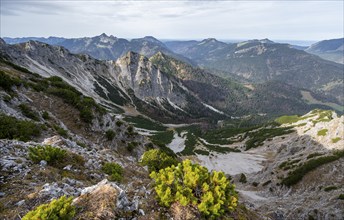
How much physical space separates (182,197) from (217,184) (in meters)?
2.67

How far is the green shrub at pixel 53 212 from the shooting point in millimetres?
9242

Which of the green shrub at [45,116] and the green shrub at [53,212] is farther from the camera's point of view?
the green shrub at [45,116]

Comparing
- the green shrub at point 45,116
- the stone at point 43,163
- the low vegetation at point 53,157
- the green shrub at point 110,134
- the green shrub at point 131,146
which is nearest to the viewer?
the stone at point 43,163

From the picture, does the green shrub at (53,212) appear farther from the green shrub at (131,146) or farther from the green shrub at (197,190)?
the green shrub at (131,146)

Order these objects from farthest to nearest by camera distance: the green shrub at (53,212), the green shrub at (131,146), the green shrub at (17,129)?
the green shrub at (131,146) < the green shrub at (17,129) < the green shrub at (53,212)

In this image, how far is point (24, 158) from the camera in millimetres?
17469

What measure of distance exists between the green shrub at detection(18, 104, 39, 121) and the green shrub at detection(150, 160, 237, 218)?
27.4m

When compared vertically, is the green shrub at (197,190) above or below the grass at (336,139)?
above

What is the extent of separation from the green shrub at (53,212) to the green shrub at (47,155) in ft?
27.4

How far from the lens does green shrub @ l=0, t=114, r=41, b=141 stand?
26.0 meters

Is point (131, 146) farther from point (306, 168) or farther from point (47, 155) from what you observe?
point (306, 168)

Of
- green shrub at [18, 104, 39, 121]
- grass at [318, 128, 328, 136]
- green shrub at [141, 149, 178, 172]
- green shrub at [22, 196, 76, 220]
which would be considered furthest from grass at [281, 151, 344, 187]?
green shrub at [22, 196, 76, 220]

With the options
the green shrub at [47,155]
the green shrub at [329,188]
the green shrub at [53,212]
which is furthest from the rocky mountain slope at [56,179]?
the green shrub at [329,188]

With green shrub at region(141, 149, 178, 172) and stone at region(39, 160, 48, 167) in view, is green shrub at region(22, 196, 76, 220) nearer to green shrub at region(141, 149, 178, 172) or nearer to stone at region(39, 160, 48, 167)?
stone at region(39, 160, 48, 167)
